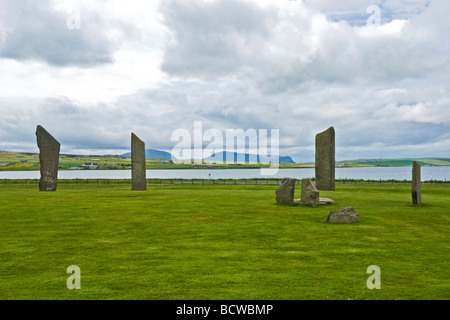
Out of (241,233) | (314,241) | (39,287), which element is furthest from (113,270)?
(314,241)

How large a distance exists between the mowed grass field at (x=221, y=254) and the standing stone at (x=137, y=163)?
16423 mm

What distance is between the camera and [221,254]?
33.7ft

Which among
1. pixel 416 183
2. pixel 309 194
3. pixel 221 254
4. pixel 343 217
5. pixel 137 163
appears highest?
pixel 137 163

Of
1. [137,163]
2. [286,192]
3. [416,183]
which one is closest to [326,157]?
[416,183]

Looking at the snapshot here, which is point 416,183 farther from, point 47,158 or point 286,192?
point 47,158

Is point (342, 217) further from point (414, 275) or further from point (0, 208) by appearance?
point (0, 208)

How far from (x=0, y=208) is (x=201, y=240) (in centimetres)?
1301

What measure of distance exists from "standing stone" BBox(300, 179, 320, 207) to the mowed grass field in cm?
269

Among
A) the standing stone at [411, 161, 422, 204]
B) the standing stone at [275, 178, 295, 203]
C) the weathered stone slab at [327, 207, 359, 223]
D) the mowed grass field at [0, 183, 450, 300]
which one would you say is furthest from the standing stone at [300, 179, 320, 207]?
the standing stone at [411, 161, 422, 204]

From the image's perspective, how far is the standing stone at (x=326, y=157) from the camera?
32.2 meters

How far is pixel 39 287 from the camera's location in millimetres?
7715

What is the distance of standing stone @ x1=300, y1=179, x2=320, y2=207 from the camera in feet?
67.5

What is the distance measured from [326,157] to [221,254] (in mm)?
23875

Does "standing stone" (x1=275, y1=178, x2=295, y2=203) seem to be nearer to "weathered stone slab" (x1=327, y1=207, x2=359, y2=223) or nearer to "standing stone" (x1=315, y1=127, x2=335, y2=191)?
"weathered stone slab" (x1=327, y1=207, x2=359, y2=223)
